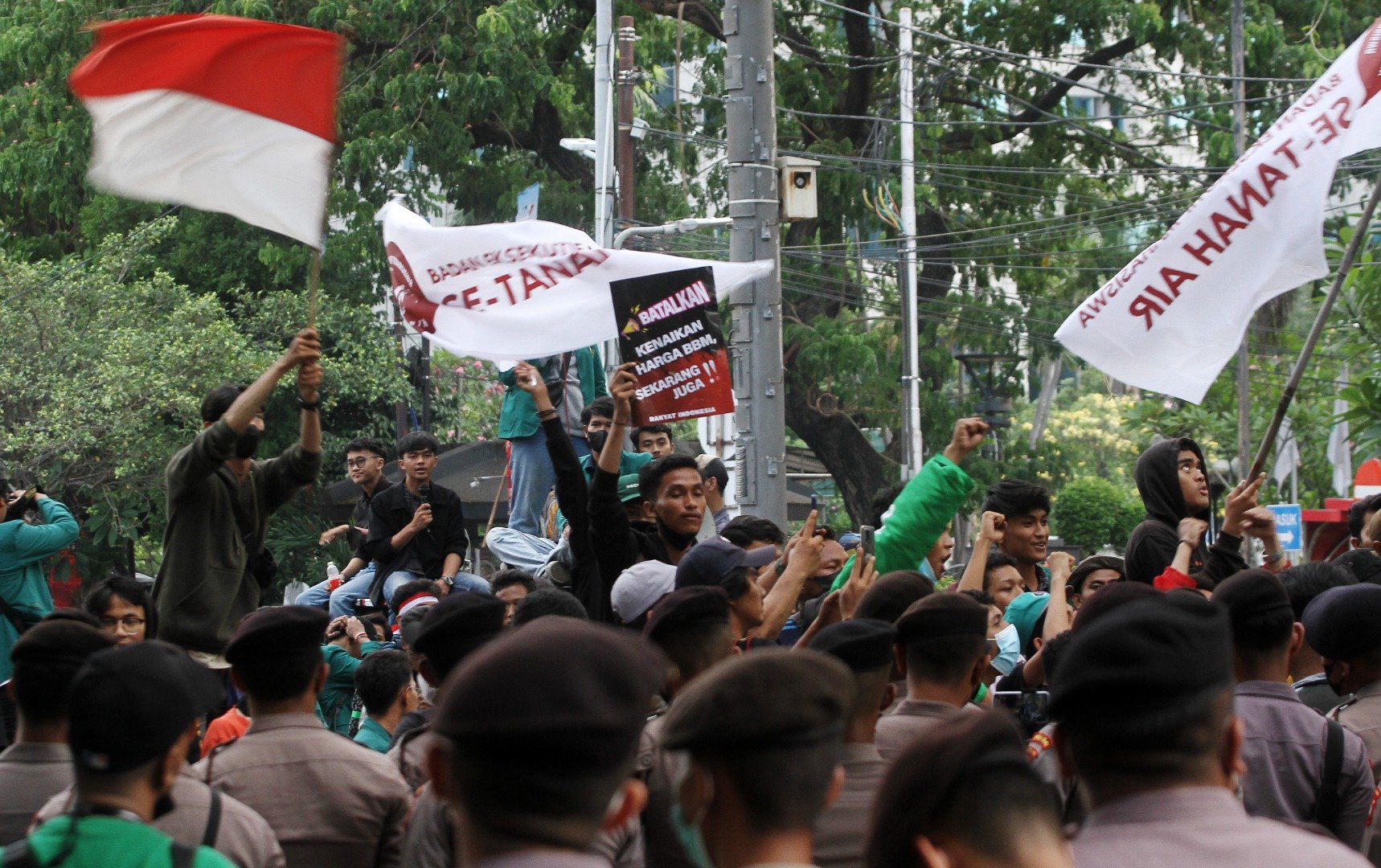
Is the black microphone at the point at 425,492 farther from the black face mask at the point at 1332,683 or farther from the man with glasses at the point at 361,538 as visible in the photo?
the black face mask at the point at 1332,683

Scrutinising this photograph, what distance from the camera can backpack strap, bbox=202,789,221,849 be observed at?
3354mm

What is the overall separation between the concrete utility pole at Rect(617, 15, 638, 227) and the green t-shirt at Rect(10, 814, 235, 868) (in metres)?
15.6

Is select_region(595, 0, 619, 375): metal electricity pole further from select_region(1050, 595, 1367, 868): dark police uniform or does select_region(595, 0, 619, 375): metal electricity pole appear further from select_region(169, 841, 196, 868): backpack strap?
select_region(1050, 595, 1367, 868): dark police uniform

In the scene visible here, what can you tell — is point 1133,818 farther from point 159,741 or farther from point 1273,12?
point 1273,12

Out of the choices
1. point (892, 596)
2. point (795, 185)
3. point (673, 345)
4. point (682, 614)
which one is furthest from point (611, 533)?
point (795, 185)

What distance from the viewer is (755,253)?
968 centimetres

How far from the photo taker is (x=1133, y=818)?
2.57 m

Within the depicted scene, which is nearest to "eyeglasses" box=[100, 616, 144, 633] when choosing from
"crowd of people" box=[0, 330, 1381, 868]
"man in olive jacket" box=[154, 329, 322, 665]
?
"crowd of people" box=[0, 330, 1381, 868]

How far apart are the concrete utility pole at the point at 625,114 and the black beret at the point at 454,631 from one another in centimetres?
1403

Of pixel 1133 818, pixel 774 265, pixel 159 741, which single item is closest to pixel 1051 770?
pixel 1133 818

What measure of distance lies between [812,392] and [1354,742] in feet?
62.3

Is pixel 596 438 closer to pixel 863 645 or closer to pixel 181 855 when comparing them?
pixel 863 645

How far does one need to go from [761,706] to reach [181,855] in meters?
1.06

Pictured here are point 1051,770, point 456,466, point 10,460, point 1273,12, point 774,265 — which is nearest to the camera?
point 1051,770
